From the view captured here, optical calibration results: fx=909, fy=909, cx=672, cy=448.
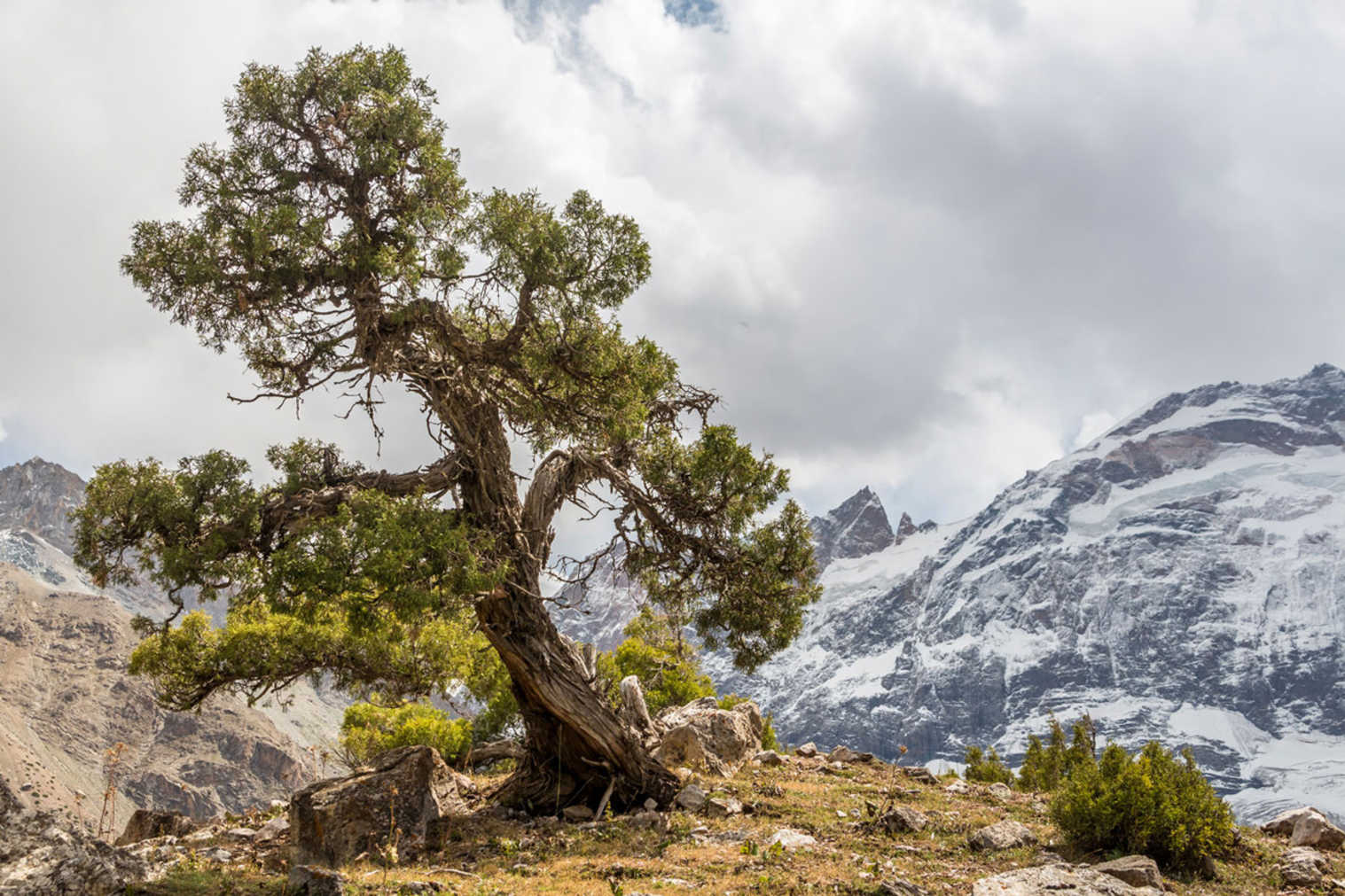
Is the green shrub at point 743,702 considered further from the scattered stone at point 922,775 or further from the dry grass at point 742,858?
the dry grass at point 742,858

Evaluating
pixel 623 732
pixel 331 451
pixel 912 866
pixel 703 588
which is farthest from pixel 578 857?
pixel 331 451

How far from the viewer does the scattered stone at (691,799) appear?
1562 centimetres

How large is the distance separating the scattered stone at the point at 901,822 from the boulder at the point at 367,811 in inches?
276

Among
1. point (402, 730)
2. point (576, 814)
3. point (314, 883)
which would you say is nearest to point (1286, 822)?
point (576, 814)

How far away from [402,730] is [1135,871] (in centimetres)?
1932

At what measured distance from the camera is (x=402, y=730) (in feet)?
82.3

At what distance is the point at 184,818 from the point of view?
1648 centimetres

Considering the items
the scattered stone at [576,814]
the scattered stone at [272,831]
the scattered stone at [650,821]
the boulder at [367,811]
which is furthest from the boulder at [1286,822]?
the scattered stone at [272,831]

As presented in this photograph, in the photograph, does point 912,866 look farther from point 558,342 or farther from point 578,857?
point 558,342

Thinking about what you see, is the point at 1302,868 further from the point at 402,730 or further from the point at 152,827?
the point at 402,730

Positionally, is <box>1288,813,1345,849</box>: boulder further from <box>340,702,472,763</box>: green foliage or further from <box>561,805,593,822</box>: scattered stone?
<box>340,702,472,763</box>: green foliage

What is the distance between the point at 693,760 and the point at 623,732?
12.5 ft

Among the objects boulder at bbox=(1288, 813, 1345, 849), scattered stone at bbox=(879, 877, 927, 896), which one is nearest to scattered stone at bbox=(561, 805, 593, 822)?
scattered stone at bbox=(879, 877, 927, 896)

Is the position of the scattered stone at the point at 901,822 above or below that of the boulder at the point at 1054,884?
above
